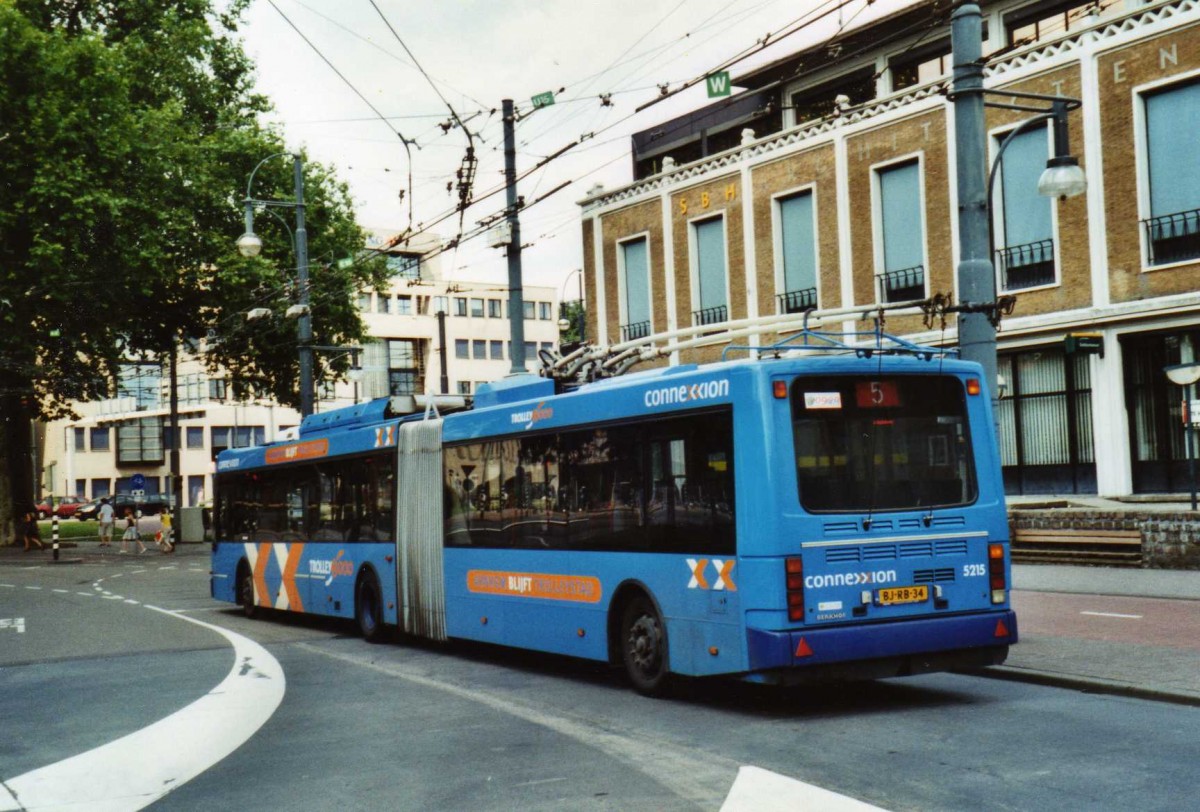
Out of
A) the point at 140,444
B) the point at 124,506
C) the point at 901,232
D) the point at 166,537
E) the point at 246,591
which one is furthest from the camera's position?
the point at 140,444

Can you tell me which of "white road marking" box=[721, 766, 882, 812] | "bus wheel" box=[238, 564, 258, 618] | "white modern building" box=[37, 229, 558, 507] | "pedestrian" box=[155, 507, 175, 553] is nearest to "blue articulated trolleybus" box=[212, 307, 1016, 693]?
"white road marking" box=[721, 766, 882, 812]

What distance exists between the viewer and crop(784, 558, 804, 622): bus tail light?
9477 mm

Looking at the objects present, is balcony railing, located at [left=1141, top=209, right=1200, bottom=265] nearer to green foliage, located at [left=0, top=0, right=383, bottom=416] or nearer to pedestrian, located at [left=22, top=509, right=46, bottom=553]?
green foliage, located at [left=0, top=0, right=383, bottom=416]

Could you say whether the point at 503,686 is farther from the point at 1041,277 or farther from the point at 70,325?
the point at 70,325

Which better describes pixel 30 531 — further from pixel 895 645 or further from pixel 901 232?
pixel 895 645

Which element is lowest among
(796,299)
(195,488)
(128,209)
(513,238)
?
(195,488)

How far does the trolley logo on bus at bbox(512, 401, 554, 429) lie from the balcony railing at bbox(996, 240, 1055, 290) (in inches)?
595

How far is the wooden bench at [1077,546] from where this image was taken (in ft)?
67.1

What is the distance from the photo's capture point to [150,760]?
8562mm

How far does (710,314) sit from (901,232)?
6263 millimetres

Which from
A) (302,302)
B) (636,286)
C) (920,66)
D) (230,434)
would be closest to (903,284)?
(920,66)

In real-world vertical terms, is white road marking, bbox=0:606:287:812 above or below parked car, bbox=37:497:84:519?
below

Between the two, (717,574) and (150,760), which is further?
(717,574)

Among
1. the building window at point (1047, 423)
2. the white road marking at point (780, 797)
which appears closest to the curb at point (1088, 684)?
the white road marking at point (780, 797)
